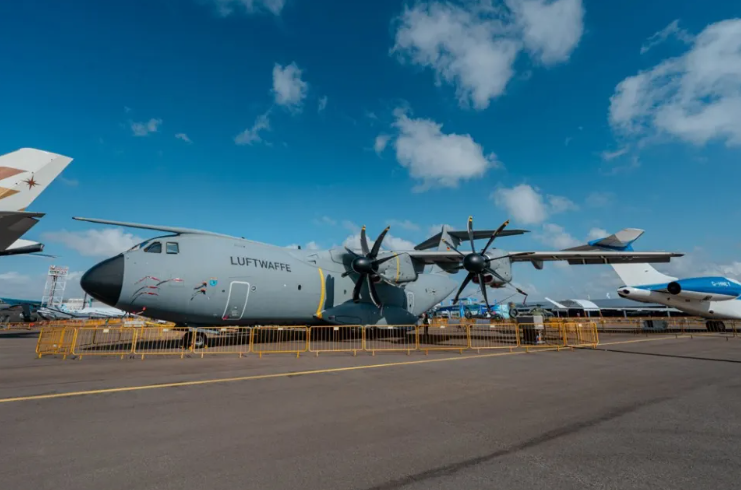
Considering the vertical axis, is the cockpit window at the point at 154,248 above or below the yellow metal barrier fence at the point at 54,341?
above

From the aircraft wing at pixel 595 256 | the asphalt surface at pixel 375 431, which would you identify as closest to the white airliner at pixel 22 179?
the asphalt surface at pixel 375 431

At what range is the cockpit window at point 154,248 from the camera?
41.0 ft

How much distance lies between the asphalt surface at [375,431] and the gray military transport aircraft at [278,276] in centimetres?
363

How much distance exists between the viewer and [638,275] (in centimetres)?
2777

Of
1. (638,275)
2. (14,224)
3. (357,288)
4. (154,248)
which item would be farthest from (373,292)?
(638,275)

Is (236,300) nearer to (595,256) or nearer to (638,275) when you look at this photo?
(595,256)

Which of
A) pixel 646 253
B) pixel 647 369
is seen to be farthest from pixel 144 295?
pixel 646 253

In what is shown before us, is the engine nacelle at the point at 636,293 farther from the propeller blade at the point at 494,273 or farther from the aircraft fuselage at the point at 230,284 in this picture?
the aircraft fuselage at the point at 230,284

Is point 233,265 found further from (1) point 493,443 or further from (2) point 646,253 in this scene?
(2) point 646,253

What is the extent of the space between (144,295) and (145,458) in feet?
31.3

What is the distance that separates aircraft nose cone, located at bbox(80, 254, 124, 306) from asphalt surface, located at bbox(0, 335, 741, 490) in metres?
3.20

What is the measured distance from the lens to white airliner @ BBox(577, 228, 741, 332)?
84.0ft

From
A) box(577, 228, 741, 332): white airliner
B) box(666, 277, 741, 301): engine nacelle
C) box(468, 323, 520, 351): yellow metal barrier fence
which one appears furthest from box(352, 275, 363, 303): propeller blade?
box(666, 277, 741, 301): engine nacelle

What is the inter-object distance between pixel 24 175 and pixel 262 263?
1303cm
